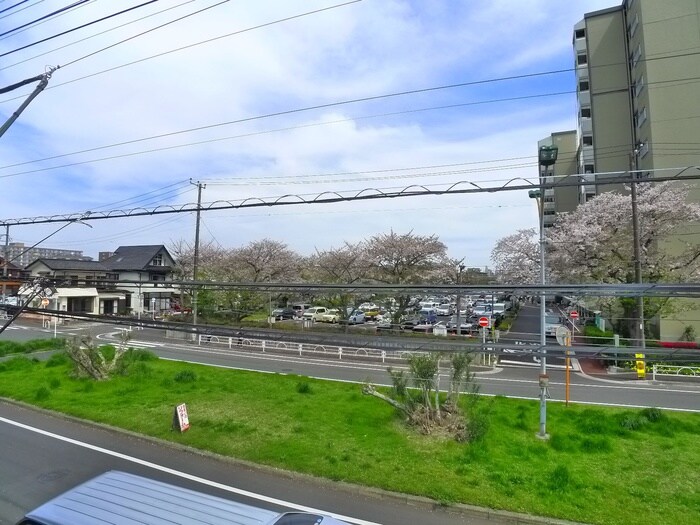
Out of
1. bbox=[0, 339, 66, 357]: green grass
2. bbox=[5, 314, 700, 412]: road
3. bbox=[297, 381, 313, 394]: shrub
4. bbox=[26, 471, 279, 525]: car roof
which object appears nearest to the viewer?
bbox=[26, 471, 279, 525]: car roof

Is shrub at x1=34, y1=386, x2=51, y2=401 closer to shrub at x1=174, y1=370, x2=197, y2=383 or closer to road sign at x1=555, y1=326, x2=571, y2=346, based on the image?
shrub at x1=174, y1=370, x2=197, y2=383

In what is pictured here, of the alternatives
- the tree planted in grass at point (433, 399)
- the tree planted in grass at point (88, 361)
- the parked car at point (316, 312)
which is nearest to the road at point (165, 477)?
the tree planted in grass at point (433, 399)

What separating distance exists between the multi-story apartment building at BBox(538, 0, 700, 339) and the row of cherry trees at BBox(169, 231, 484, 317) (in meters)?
10.8

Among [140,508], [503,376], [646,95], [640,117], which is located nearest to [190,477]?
[140,508]

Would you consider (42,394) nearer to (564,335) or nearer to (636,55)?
(564,335)

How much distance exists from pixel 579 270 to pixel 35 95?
24856 millimetres

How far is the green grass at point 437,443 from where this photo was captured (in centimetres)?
689

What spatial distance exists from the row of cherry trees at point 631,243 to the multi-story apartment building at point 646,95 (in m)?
0.98

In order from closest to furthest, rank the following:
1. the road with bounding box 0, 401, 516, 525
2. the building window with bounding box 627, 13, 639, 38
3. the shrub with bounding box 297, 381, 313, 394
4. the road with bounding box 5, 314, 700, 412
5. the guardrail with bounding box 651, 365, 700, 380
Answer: the road with bounding box 0, 401, 516, 525
the shrub with bounding box 297, 381, 313, 394
the road with bounding box 5, 314, 700, 412
the guardrail with bounding box 651, 365, 700, 380
the building window with bounding box 627, 13, 639, 38

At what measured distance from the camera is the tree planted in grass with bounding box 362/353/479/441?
9.43 metres

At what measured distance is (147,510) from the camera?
3.95 metres

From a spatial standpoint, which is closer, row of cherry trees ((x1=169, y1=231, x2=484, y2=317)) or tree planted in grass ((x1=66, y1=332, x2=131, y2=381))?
tree planted in grass ((x1=66, y1=332, x2=131, y2=381))

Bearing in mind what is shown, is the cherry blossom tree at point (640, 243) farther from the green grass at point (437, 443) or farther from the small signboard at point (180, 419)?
the small signboard at point (180, 419)

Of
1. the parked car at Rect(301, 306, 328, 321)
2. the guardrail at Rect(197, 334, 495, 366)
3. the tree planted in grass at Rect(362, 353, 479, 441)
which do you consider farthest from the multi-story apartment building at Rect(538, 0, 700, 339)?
the parked car at Rect(301, 306, 328, 321)
